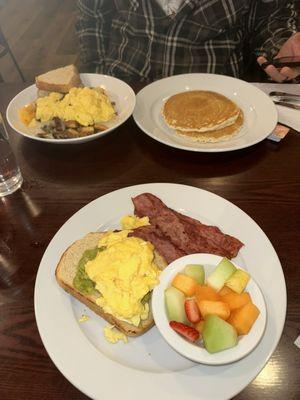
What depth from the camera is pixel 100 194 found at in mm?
1391

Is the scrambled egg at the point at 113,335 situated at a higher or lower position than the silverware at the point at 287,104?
higher

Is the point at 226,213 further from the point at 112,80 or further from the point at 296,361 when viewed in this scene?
the point at 112,80

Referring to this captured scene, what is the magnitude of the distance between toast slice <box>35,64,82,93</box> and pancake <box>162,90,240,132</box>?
0.44 metres

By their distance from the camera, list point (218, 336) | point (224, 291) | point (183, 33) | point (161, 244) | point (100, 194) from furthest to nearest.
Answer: point (183, 33) < point (100, 194) < point (161, 244) < point (224, 291) < point (218, 336)

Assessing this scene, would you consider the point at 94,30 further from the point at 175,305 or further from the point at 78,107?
the point at 175,305

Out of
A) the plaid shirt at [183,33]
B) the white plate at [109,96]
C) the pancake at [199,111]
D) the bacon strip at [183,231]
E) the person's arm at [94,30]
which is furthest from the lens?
the person's arm at [94,30]

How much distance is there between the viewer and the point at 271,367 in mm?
922

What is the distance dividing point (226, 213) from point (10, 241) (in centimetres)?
73

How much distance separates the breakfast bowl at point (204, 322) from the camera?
2.75ft

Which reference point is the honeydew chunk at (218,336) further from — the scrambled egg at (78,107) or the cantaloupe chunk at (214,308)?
the scrambled egg at (78,107)

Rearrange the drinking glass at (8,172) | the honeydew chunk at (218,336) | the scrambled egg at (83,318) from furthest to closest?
the drinking glass at (8,172)
the scrambled egg at (83,318)
the honeydew chunk at (218,336)

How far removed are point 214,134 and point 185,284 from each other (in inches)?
32.9

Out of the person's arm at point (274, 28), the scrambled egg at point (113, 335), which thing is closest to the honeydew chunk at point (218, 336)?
the scrambled egg at point (113, 335)

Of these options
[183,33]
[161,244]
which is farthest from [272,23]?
[161,244]
